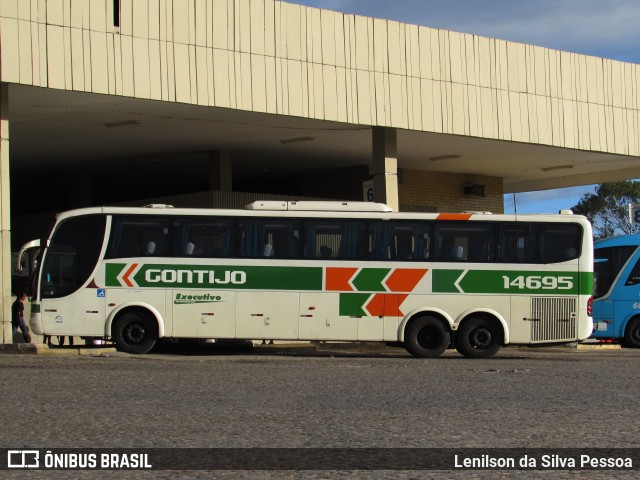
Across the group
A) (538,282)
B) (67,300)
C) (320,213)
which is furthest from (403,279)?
(67,300)

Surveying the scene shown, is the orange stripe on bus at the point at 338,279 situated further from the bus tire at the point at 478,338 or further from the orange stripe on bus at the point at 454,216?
the bus tire at the point at 478,338

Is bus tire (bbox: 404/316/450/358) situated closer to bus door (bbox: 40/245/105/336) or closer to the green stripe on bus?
the green stripe on bus

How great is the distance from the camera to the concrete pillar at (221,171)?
3381cm

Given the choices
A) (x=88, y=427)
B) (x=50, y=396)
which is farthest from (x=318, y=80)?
(x=88, y=427)

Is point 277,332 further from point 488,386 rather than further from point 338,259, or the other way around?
point 488,386

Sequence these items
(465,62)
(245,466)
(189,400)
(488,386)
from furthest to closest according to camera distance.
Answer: (465,62) < (488,386) < (189,400) < (245,466)

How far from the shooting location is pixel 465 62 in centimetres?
3008

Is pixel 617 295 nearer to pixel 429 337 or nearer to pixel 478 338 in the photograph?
pixel 478 338

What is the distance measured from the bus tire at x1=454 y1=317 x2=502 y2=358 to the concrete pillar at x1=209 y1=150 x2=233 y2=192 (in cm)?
1294

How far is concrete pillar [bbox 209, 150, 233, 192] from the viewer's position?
33.8 meters

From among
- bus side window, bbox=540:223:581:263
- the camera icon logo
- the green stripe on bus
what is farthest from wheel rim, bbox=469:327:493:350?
the camera icon logo

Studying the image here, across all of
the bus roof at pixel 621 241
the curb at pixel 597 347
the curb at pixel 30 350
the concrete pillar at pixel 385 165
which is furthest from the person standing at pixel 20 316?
the bus roof at pixel 621 241

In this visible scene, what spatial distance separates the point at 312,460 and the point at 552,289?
49.7ft

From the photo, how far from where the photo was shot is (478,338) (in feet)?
74.7
